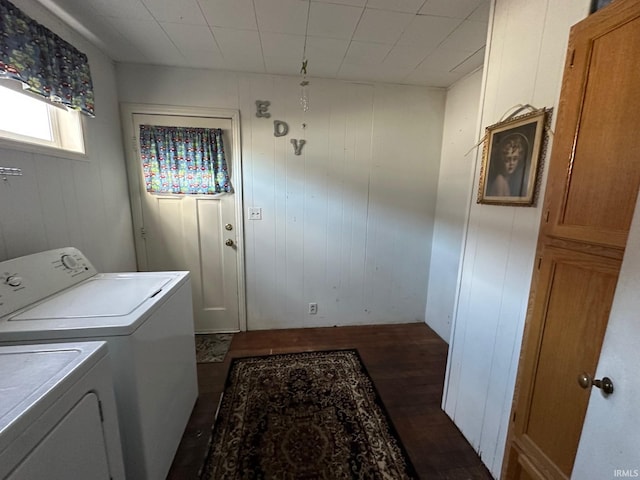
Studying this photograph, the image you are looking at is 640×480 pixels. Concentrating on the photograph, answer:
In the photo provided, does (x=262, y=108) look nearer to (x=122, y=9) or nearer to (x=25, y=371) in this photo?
(x=122, y=9)

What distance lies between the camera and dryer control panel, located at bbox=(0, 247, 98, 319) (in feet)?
3.52

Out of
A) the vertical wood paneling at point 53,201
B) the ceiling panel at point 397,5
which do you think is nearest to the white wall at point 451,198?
the ceiling panel at point 397,5

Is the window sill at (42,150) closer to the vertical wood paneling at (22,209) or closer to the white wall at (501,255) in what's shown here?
the vertical wood paneling at (22,209)

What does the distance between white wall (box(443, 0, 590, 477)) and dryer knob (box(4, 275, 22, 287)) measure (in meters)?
2.25

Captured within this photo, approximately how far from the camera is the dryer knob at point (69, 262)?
140 centimetres

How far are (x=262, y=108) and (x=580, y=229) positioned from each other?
7.73 ft

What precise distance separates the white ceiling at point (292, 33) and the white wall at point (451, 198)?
25 cm

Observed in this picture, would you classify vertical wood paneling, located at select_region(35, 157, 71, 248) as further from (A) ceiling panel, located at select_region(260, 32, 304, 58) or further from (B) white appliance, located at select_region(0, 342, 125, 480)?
(A) ceiling panel, located at select_region(260, 32, 304, 58)

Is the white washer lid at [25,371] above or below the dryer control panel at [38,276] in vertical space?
below

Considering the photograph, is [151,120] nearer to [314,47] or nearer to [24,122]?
[24,122]

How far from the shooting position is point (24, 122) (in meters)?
1.46

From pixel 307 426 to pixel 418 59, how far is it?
9.12 ft

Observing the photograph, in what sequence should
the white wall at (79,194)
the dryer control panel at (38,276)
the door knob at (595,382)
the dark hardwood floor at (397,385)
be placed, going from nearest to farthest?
the door knob at (595,382)
the dryer control panel at (38,276)
the white wall at (79,194)
the dark hardwood floor at (397,385)

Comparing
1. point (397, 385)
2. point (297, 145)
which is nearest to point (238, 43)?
point (297, 145)
